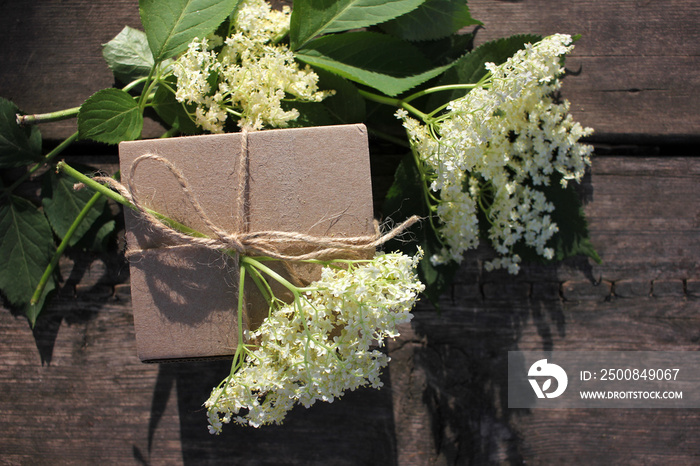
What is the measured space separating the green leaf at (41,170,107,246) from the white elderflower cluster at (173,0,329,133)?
1.18 feet

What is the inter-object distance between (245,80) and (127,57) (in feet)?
1.13

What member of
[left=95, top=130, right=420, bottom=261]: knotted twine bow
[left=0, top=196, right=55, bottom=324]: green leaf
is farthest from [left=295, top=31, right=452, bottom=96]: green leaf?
[left=0, top=196, right=55, bottom=324]: green leaf

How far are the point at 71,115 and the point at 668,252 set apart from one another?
1314mm

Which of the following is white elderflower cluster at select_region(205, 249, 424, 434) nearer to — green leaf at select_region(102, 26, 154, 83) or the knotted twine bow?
the knotted twine bow

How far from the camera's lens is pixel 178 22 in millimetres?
708

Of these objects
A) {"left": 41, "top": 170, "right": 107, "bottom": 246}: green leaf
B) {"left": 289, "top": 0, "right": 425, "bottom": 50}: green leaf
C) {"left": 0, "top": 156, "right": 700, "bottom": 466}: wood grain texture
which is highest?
{"left": 289, "top": 0, "right": 425, "bottom": 50}: green leaf

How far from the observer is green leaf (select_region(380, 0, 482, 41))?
32.4 inches

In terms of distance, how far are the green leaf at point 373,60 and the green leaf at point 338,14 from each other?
0.06 feet

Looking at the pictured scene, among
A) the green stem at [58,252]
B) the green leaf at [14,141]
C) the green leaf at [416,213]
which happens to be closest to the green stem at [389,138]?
the green leaf at [416,213]

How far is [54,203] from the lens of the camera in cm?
89
